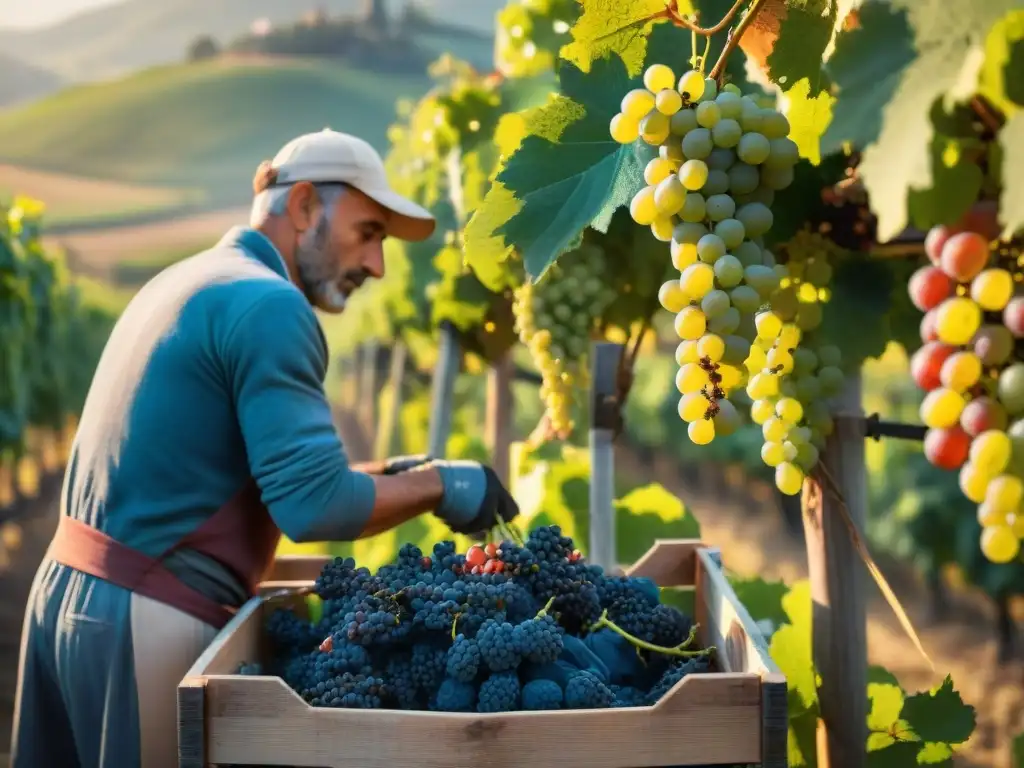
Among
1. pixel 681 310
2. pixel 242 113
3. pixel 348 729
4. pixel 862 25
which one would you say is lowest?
pixel 348 729

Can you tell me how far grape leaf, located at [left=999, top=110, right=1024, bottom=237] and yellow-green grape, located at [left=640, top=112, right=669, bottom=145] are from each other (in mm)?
375

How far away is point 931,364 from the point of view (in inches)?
30.6

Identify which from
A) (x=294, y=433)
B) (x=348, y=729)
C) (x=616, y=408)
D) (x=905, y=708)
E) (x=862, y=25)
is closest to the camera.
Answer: (x=862, y=25)

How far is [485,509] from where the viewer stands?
6.49ft

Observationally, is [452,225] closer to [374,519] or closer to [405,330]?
[374,519]

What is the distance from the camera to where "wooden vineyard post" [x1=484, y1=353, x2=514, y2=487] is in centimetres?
372

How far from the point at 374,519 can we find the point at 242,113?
3196cm

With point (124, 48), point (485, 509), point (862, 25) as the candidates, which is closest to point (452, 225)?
point (485, 509)

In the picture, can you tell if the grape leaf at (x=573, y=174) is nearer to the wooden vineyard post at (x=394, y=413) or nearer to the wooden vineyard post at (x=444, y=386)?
the wooden vineyard post at (x=444, y=386)

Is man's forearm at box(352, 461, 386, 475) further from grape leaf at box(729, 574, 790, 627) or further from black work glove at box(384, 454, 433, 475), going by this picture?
grape leaf at box(729, 574, 790, 627)

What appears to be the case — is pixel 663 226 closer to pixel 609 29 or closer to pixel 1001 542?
pixel 609 29

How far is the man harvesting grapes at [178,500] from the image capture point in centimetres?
174

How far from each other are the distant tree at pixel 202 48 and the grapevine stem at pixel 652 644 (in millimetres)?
35004

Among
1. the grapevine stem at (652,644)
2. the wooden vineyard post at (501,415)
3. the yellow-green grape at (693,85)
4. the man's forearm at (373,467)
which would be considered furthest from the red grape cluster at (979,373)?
the wooden vineyard post at (501,415)
